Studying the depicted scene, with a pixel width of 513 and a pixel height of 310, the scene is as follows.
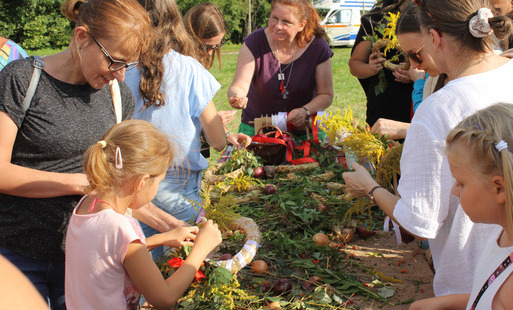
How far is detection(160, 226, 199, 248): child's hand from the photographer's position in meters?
2.08

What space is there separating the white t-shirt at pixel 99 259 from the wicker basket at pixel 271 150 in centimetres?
178

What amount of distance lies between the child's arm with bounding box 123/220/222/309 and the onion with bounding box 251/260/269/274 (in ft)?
1.14

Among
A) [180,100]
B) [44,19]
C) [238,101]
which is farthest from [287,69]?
[44,19]

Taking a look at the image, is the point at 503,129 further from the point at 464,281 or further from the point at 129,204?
the point at 129,204

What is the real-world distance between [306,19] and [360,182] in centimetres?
202

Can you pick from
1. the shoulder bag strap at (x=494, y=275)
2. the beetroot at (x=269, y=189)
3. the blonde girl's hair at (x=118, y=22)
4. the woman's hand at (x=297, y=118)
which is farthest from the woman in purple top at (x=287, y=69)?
the shoulder bag strap at (x=494, y=275)

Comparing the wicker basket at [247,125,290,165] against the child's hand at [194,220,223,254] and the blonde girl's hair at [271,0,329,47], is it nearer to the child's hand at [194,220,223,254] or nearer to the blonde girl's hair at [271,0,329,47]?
the blonde girl's hair at [271,0,329,47]

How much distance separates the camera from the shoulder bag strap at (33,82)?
1949mm

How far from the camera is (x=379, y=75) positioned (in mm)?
3930

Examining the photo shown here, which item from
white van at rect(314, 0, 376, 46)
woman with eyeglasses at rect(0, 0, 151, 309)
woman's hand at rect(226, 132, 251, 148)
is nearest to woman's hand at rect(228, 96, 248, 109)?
woman's hand at rect(226, 132, 251, 148)

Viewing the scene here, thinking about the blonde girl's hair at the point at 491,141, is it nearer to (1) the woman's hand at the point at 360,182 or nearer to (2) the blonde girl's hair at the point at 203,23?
(1) the woman's hand at the point at 360,182

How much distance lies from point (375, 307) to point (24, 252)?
59.8 inches

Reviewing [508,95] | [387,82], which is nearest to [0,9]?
[387,82]

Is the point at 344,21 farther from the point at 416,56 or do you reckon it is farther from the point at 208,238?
the point at 208,238
